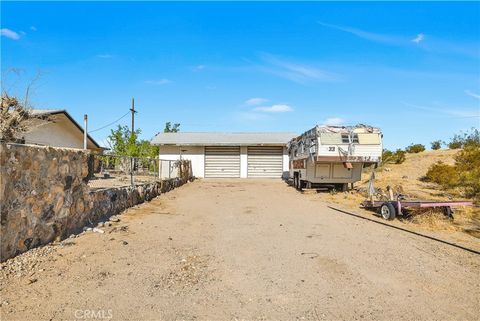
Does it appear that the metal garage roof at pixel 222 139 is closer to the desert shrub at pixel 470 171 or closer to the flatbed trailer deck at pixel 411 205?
the desert shrub at pixel 470 171

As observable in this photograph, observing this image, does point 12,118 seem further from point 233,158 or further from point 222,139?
point 222,139

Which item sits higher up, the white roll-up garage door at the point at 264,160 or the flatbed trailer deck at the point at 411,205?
the white roll-up garage door at the point at 264,160

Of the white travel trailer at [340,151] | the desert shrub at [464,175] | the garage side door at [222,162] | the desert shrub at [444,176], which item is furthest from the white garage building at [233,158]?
the white travel trailer at [340,151]

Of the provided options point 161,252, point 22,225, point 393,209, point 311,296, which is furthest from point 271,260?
point 393,209

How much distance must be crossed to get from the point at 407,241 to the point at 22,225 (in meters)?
7.05

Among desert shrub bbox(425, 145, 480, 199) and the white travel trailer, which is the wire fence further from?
desert shrub bbox(425, 145, 480, 199)

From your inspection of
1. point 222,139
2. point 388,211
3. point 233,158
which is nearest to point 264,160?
point 233,158

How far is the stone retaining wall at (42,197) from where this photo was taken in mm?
4906

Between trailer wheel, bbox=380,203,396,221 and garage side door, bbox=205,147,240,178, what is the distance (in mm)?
19511

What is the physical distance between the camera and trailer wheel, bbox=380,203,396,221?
9.30 metres

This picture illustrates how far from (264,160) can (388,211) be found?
1944 cm

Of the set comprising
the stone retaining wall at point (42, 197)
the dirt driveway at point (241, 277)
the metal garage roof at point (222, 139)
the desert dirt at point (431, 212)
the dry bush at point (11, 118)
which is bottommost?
the dirt driveway at point (241, 277)

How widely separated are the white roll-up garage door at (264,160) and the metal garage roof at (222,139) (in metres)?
0.79

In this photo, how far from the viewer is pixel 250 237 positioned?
7.33 m
